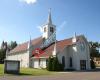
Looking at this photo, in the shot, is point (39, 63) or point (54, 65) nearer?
point (54, 65)

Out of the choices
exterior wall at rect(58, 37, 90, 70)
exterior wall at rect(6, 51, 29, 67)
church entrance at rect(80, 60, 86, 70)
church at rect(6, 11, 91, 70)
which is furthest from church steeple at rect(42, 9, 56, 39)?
church entrance at rect(80, 60, 86, 70)

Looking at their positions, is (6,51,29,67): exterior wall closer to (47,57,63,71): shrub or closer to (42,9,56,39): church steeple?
(42,9,56,39): church steeple

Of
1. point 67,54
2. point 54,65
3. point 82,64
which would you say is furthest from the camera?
point 67,54

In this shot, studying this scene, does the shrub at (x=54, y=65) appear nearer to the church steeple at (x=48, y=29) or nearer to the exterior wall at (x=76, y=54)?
the exterior wall at (x=76, y=54)

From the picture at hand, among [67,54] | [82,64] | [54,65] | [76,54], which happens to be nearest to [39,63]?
[67,54]

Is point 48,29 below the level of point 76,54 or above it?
above

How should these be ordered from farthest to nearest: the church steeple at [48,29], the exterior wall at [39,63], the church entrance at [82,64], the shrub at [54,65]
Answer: the church steeple at [48,29], the exterior wall at [39,63], the church entrance at [82,64], the shrub at [54,65]

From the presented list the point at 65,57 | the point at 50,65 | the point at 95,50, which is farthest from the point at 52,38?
the point at 95,50

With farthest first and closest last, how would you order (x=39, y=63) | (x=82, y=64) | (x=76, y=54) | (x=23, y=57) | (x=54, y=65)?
(x=23, y=57), (x=39, y=63), (x=82, y=64), (x=76, y=54), (x=54, y=65)

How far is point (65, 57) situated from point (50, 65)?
15.7 feet

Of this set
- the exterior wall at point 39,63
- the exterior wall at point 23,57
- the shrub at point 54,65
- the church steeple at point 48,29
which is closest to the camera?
the shrub at point 54,65

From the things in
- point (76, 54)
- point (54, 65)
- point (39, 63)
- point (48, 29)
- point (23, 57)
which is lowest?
point (54, 65)

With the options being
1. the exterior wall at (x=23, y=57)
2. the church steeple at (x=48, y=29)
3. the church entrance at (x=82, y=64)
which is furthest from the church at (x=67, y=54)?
the church steeple at (x=48, y=29)

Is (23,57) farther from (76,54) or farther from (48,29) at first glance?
(76,54)
